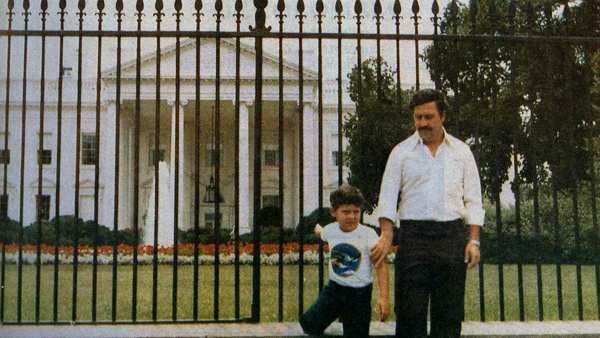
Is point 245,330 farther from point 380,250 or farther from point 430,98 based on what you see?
point 430,98

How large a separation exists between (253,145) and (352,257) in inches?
593

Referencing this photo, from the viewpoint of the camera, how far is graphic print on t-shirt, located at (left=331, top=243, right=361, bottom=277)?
3.37 m

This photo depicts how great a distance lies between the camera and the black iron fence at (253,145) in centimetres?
391

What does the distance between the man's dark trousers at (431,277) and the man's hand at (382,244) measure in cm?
10

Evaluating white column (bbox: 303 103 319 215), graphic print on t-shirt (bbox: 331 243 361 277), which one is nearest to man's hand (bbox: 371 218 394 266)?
graphic print on t-shirt (bbox: 331 243 361 277)

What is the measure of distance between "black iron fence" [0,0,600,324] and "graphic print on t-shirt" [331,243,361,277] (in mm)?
404

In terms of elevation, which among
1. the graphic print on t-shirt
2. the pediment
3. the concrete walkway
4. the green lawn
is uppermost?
the pediment

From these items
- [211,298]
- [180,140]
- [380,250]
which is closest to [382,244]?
[380,250]

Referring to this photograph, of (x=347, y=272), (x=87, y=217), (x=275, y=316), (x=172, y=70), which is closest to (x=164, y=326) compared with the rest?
(x=347, y=272)

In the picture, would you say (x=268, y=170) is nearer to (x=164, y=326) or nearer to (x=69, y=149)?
(x=69, y=149)

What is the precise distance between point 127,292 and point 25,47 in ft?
14.5

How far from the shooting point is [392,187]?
127 inches

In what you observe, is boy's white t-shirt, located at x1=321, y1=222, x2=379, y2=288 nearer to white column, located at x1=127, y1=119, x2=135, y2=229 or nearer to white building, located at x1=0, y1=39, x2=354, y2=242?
white building, located at x1=0, y1=39, x2=354, y2=242

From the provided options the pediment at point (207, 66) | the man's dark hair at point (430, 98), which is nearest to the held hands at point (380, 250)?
the man's dark hair at point (430, 98)
